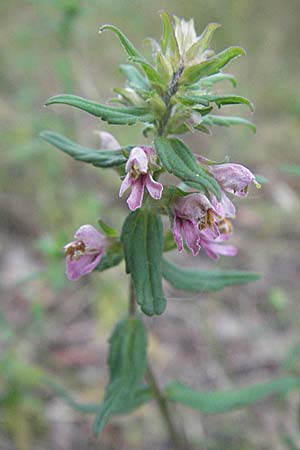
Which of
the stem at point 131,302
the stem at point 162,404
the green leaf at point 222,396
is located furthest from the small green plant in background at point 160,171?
the green leaf at point 222,396

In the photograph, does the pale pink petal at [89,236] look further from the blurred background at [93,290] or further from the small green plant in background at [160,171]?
the blurred background at [93,290]

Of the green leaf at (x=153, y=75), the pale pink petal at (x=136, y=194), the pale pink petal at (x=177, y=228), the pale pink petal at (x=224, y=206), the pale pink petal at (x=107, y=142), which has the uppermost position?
the green leaf at (x=153, y=75)

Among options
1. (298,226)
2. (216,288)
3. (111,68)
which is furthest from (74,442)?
(111,68)

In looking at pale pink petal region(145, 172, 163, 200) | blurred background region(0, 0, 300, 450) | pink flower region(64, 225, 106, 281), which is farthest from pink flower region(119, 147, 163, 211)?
blurred background region(0, 0, 300, 450)

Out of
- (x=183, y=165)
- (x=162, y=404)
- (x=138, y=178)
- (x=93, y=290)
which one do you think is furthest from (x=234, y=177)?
(x=93, y=290)

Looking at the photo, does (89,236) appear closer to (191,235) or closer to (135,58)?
(191,235)

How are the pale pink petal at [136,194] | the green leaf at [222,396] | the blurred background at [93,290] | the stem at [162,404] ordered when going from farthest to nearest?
the blurred background at [93,290], the green leaf at [222,396], the stem at [162,404], the pale pink petal at [136,194]

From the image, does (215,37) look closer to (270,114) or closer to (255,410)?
(270,114)
